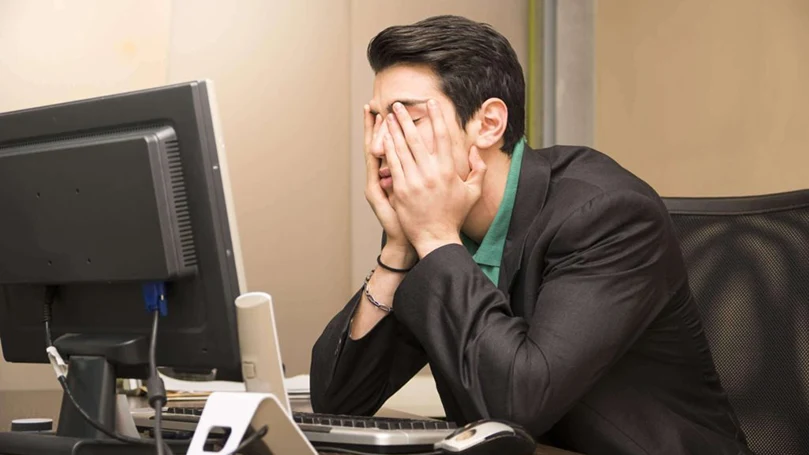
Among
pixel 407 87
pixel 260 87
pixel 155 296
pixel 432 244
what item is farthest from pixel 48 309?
pixel 260 87

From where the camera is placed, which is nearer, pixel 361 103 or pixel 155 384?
pixel 155 384

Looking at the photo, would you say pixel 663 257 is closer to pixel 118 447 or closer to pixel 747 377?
pixel 747 377

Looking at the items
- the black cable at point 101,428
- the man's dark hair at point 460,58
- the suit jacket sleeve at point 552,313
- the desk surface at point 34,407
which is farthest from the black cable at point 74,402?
the man's dark hair at point 460,58

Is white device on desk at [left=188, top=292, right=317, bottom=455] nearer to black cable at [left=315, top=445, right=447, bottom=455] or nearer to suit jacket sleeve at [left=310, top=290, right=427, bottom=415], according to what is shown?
black cable at [left=315, top=445, right=447, bottom=455]

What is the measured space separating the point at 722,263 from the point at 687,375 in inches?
8.2

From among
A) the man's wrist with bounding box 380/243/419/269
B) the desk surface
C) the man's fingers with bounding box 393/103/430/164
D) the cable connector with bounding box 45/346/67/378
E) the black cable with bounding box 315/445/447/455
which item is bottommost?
the desk surface

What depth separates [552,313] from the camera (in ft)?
3.86

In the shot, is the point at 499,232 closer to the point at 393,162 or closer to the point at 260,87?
the point at 393,162

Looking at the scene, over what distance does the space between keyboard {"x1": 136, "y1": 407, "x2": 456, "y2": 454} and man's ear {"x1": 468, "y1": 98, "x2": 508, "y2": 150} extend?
0.53m

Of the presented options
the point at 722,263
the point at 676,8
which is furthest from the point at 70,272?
the point at 676,8

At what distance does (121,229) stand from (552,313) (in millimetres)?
521

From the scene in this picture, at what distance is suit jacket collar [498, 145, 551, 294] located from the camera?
1343mm

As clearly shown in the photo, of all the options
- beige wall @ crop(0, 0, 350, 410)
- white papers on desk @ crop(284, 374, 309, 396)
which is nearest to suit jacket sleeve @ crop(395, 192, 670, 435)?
white papers on desk @ crop(284, 374, 309, 396)

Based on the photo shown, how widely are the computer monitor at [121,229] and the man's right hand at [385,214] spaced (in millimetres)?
486
